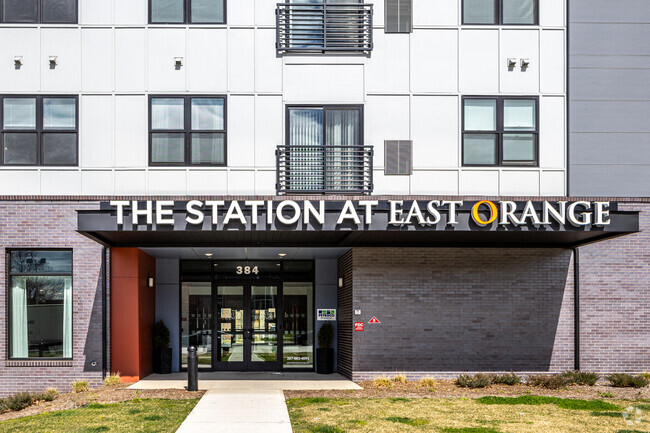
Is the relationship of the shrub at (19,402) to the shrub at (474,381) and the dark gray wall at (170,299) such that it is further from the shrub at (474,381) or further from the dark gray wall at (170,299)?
the shrub at (474,381)

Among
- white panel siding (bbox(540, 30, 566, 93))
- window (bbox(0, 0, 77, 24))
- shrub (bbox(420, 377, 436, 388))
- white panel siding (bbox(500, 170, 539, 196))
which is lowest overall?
shrub (bbox(420, 377, 436, 388))

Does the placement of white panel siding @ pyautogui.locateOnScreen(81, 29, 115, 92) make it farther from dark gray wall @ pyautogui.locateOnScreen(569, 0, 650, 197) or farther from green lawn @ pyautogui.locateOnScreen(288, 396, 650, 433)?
dark gray wall @ pyautogui.locateOnScreen(569, 0, 650, 197)

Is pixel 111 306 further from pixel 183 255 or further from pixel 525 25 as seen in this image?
pixel 525 25

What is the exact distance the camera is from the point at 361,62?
18.8 meters

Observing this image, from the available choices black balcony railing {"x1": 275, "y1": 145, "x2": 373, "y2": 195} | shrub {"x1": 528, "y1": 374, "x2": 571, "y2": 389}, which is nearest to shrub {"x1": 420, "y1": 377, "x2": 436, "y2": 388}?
shrub {"x1": 528, "y1": 374, "x2": 571, "y2": 389}

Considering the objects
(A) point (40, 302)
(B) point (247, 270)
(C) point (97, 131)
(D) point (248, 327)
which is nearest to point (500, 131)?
(B) point (247, 270)

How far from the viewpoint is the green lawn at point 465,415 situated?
41.4 ft

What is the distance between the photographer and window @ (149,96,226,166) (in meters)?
18.5

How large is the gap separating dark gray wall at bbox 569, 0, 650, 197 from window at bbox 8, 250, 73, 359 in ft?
40.6

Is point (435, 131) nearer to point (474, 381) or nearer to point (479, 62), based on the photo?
point (479, 62)

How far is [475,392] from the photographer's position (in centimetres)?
1666

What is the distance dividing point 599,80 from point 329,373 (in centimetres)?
1008

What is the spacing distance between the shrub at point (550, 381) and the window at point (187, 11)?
36.8 ft

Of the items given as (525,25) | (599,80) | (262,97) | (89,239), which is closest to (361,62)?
(262,97)
